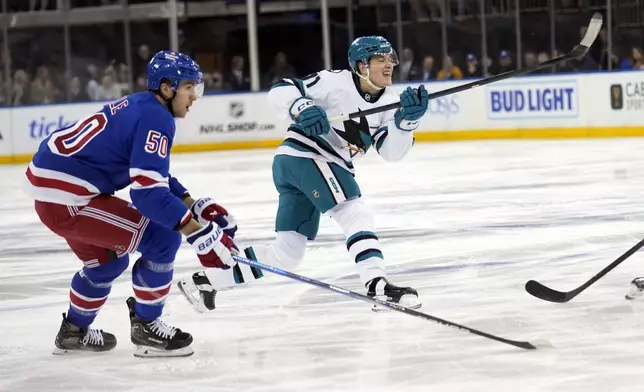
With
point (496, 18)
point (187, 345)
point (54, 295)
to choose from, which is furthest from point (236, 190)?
point (496, 18)

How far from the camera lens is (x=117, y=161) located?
11.1 ft

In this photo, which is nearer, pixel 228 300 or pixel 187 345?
pixel 187 345

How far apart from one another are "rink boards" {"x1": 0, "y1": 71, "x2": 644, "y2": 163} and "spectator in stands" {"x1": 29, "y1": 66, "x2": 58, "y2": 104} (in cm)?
113

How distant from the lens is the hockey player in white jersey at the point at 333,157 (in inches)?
159

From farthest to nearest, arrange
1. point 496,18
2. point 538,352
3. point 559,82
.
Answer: point 496,18 → point 559,82 → point 538,352

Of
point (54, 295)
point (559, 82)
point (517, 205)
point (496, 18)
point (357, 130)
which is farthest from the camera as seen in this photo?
point (496, 18)

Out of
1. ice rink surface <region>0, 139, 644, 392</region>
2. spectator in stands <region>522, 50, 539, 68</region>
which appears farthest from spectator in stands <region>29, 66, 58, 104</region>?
ice rink surface <region>0, 139, 644, 392</region>

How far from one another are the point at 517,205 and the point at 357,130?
2.97 meters

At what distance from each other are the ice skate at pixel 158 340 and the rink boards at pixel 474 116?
28.5ft

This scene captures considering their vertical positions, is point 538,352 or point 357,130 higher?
point 357,130

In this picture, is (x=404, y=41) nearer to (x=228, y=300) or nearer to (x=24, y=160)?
(x=24, y=160)

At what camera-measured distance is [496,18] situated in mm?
13914

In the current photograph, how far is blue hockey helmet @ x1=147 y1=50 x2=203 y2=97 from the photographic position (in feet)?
11.1

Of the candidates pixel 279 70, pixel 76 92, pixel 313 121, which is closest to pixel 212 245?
pixel 313 121
